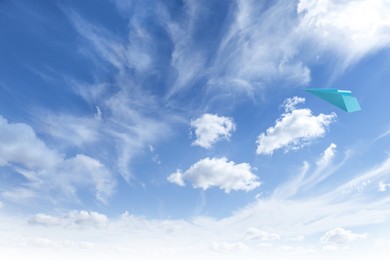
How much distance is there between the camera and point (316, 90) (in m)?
35.2

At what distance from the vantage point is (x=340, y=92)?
119 ft

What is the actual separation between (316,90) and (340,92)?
342cm
